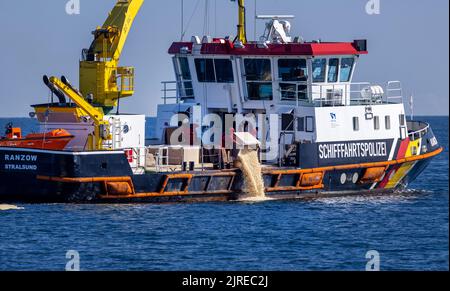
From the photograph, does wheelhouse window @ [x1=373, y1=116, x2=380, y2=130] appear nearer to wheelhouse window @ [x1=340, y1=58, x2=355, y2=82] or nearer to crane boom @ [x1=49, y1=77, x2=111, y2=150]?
wheelhouse window @ [x1=340, y1=58, x2=355, y2=82]

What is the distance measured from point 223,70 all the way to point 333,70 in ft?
11.4

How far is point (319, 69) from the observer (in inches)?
1588

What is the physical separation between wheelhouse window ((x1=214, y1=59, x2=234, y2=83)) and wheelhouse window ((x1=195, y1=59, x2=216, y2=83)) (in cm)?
20

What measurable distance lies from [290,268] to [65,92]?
10952 mm

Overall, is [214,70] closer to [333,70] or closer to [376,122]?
[333,70]

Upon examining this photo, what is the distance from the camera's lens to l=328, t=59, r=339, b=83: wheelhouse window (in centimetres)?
4069

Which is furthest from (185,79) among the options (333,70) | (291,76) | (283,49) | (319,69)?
(333,70)

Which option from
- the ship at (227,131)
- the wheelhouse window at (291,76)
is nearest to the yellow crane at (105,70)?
the ship at (227,131)

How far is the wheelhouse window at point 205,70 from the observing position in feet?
135

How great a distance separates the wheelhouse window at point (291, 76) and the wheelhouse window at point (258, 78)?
388 millimetres

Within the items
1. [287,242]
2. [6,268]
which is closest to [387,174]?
[287,242]

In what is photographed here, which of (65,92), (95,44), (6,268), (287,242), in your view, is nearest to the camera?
(6,268)

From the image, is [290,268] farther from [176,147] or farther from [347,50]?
[347,50]

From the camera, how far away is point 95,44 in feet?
130
